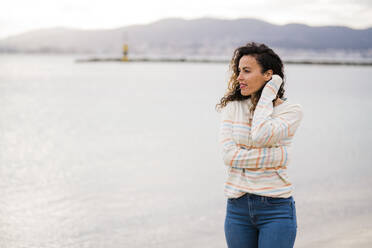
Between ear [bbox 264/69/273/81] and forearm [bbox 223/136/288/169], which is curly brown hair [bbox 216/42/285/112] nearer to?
ear [bbox 264/69/273/81]

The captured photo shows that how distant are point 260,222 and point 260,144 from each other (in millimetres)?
324

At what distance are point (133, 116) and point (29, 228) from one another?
1114cm

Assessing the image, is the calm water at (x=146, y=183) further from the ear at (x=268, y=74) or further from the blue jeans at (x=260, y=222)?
the ear at (x=268, y=74)

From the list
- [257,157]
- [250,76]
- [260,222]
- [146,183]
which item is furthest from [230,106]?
[146,183]

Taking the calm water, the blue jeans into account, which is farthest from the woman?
the calm water

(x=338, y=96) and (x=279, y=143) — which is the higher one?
(x=279, y=143)

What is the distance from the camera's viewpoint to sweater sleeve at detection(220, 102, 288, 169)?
200cm

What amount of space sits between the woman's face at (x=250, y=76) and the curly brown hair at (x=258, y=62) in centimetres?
2

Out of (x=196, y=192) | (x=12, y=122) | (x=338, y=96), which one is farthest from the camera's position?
(x=338, y=96)

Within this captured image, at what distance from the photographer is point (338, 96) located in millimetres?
23672

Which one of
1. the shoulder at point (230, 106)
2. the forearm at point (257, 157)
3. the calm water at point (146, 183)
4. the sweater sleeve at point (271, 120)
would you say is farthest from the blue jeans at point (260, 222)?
the calm water at point (146, 183)

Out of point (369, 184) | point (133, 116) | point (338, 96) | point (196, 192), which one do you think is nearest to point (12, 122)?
point (133, 116)

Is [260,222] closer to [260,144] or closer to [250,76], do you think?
[260,144]

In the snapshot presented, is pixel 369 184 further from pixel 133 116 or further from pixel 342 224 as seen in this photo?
pixel 133 116
